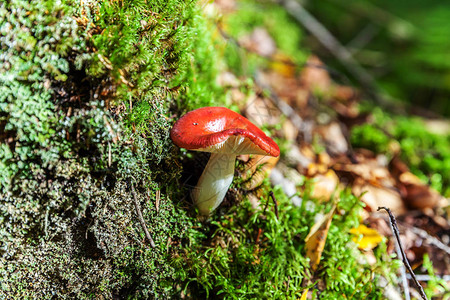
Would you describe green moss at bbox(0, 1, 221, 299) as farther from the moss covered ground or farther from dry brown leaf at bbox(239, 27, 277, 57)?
dry brown leaf at bbox(239, 27, 277, 57)

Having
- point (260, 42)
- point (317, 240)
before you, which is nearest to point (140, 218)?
point (317, 240)

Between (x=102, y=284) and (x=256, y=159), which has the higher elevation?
(x=256, y=159)

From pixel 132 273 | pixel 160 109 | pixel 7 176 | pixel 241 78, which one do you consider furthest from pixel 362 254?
pixel 241 78

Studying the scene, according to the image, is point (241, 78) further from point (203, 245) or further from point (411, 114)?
point (411, 114)

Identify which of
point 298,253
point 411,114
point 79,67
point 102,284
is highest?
point 79,67

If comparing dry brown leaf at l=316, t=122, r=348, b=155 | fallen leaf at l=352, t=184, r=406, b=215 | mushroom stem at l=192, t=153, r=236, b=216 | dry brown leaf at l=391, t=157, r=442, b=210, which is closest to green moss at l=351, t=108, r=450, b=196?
dry brown leaf at l=316, t=122, r=348, b=155

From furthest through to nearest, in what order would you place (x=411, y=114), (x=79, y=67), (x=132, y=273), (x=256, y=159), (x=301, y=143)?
(x=411, y=114), (x=301, y=143), (x=256, y=159), (x=132, y=273), (x=79, y=67)
